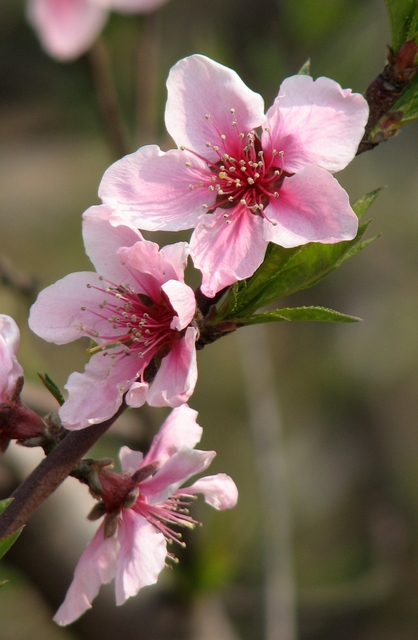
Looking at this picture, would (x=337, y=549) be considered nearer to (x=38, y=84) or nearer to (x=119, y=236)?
(x=38, y=84)

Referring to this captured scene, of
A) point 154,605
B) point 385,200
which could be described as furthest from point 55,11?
point 385,200

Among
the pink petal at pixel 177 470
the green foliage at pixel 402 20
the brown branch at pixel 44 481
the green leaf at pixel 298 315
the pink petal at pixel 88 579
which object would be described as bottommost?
the pink petal at pixel 88 579

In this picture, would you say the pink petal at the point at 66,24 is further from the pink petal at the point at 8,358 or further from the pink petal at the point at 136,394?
the pink petal at the point at 136,394

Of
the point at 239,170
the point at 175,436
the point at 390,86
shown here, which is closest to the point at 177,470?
the point at 175,436

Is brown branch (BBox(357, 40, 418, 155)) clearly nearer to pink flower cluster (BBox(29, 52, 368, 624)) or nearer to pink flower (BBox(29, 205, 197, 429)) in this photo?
pink flower cluster (BBox(29, 52, 368, 624))

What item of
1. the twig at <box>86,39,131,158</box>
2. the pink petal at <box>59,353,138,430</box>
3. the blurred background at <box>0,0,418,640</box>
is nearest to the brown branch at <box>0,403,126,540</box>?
the pink petal at <box>59,353,138,430</box>

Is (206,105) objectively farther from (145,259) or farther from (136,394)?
(136,394)

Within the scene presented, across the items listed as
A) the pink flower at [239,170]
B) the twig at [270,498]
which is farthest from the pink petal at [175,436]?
the twig at [270,498]
